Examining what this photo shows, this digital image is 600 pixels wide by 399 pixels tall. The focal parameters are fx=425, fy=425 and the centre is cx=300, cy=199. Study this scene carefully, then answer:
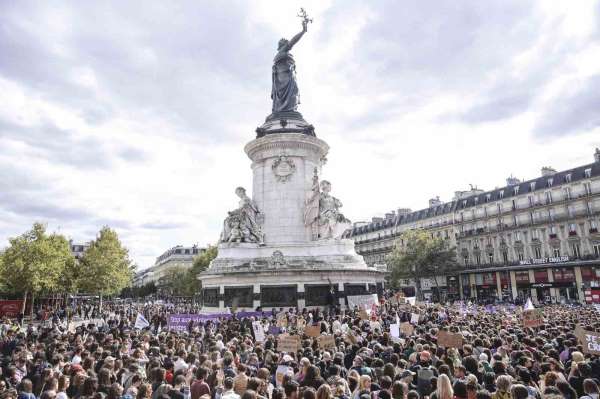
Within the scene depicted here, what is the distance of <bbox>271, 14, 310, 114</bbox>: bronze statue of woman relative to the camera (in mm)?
37344

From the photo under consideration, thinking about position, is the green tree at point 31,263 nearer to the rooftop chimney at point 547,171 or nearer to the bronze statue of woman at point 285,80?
the bronze statue of woman at point 285,80

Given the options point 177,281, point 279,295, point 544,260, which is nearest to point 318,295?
point 279,295

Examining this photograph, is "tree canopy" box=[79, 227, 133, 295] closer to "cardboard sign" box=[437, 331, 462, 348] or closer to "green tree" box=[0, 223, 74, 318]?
"green tree" box=[0, 223, 74, 318]

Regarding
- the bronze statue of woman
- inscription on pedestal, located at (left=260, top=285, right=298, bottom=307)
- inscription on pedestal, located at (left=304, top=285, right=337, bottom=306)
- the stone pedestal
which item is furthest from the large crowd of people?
the bronze statue of woman

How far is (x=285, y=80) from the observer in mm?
37812

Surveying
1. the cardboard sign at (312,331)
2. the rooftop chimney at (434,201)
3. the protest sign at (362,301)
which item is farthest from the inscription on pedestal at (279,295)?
the rooftop chimney at (434,201)

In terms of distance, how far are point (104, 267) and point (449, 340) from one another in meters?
51.9

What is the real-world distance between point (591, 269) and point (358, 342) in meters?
55.2

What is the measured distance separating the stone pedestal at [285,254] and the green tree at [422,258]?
35.0 meters

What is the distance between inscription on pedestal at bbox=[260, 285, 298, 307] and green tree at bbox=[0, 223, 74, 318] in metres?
29.0

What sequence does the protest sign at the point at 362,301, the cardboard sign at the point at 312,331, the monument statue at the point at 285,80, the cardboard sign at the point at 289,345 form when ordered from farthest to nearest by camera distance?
the monument statue at the point at 285,80, the protest sign at the point at 362,301, the cardboard sign at the point at 312,331, the cardboard sign at the point at 289,345

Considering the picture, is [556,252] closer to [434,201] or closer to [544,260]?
[544,260]

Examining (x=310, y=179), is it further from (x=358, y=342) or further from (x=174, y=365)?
(x=174, y=365)

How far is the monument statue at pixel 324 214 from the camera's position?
32.2 meters
